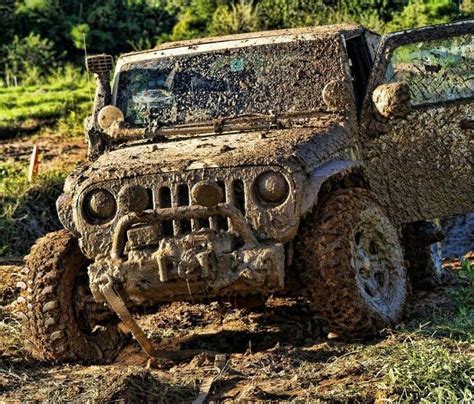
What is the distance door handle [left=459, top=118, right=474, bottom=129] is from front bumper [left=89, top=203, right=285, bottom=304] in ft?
6.58

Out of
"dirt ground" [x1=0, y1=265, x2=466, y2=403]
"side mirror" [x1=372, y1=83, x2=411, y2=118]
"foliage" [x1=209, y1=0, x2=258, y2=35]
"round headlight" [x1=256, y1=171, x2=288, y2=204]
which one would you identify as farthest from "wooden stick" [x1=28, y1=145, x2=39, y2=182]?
"foliage" [x1=209, y1=0, x2=258, y2=35]

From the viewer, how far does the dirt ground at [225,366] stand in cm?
525

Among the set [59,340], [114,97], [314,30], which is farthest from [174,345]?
[314,30]

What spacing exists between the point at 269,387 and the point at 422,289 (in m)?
2.58

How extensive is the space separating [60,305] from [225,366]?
1.06 meters

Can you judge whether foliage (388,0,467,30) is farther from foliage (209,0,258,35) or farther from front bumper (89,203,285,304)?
front bumper (89,203,285,304)

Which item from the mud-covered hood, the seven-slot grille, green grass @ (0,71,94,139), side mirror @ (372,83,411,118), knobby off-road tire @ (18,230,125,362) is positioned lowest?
knobby off-road tire @ (18,230,125,362)

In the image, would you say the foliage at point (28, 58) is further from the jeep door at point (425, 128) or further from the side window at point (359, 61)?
the jeep door at point (425, 128)

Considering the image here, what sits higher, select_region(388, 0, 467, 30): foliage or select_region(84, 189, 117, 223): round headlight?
select_region(388, 0, 467, 30): foliage

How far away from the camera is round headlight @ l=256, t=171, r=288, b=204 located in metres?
5.79

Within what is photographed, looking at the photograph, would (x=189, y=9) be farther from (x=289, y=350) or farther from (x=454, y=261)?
(x=289, y=350)

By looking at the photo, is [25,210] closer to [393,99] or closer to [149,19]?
[393,99]

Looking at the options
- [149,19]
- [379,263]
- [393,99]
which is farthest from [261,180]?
[149,19]

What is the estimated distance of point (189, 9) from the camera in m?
22.4
